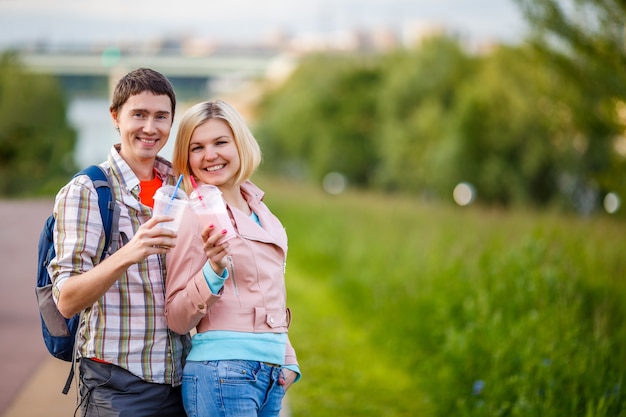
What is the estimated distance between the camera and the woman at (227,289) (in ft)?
8.18

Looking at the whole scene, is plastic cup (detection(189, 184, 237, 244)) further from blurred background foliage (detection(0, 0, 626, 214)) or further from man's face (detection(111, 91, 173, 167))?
blurred background foliage (detection(0, 0, 626, 214))

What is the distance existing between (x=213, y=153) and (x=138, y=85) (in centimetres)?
31

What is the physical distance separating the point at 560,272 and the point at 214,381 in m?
4.50

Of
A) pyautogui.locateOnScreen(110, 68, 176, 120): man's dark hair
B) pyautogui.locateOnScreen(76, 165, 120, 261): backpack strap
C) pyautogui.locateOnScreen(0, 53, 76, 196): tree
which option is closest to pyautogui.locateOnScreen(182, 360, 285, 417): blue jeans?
pyautogui.locateOnScreen(76, 165, 120, 261): backpack strap

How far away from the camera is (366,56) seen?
175 feet

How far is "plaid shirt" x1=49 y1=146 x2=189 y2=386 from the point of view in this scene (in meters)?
2.41

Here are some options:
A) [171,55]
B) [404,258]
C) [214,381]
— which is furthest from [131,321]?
[171,55]

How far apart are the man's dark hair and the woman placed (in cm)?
14

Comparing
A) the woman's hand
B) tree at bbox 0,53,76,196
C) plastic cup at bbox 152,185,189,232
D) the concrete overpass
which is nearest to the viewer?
plastic cup at bbox 152,185,189,232

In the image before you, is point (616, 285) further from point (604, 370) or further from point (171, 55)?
point (171, 55)

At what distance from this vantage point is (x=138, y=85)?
8.39 ft

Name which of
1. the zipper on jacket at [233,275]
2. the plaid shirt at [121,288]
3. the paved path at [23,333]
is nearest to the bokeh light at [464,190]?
the paved path at [23,333]

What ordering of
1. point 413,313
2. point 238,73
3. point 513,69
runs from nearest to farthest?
point 413,313 < point 513,69 < point 238,73

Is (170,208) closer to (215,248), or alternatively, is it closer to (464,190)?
(215,248)
